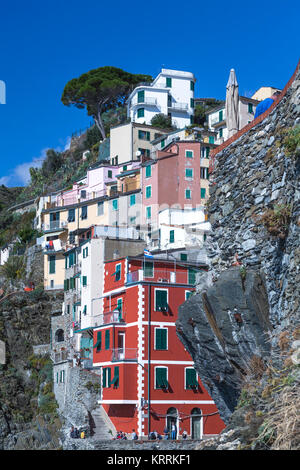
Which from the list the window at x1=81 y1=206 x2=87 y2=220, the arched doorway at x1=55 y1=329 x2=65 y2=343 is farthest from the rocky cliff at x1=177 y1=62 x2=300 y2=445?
the window at x1=81 y1=206 x2=87 y2=220

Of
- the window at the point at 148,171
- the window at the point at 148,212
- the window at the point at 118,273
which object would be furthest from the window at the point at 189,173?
the window at the point at 118,273

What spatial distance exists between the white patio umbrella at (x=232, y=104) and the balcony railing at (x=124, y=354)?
26832 mm

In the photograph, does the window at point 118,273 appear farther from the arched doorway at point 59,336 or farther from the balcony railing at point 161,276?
the arched doorway at point 59,336

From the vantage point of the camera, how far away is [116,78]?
99.2 meters

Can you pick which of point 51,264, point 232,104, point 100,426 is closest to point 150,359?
point 100,426

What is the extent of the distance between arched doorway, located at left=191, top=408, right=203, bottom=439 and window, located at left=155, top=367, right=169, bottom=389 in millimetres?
2511

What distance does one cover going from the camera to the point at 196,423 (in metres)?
42.8

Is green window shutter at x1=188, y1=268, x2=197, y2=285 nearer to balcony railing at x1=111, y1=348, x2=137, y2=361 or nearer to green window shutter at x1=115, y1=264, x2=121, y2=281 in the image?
green window shutter at x1=115, y1=264, x2=121, y2=281

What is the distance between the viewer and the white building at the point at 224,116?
257 ft

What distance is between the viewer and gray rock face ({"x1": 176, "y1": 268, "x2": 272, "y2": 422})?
545 inches

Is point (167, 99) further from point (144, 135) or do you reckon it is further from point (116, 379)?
point (116, 379)

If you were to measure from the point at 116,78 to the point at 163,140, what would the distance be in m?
22.9

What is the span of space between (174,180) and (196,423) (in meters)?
29.1

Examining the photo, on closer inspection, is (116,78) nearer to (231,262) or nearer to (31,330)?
(31,330)
